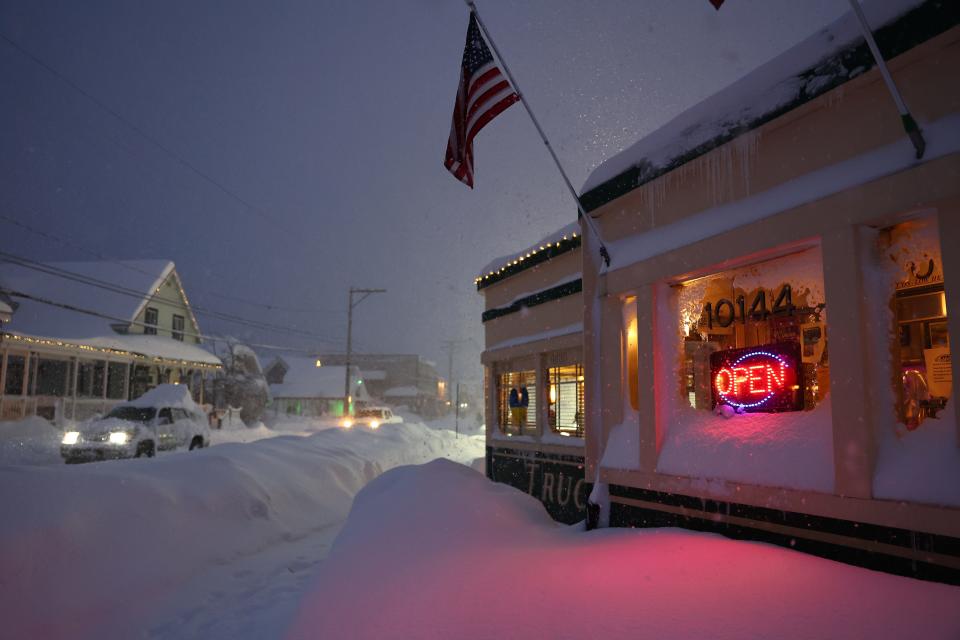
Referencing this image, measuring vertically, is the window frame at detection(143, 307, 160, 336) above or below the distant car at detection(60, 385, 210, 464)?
above

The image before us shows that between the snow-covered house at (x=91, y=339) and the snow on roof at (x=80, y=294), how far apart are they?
0.14 feet

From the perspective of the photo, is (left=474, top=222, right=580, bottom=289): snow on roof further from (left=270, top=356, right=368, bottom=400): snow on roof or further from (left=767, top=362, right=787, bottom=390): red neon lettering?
(left=270, top=356, right=368, bottom=400): snow on roof

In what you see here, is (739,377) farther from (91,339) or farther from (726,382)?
(91,339)

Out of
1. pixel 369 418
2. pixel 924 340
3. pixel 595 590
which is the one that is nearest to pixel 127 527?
pixel 595 590

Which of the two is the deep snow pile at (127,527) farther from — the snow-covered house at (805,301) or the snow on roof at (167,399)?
the snow on roof at (167,399)

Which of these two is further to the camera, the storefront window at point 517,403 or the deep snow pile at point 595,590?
the storefront window at point 517,403

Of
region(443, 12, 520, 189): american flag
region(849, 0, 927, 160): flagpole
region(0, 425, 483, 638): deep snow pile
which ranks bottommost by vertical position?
region(0, 425, 483, 638): deep snow pile

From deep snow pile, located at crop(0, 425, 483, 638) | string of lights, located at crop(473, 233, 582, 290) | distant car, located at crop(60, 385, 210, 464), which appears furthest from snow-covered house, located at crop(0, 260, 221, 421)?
string of lights, located at crop(473, 233, 582, 290)

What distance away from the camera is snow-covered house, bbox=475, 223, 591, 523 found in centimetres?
1022

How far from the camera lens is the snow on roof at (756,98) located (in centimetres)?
426

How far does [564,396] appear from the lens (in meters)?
11.1

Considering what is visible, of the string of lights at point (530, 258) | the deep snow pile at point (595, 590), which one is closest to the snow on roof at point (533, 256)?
the string of lights at point (530, 258)

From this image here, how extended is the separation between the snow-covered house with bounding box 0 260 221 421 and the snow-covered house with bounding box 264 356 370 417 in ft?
64.5

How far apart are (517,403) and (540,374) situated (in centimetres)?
131
